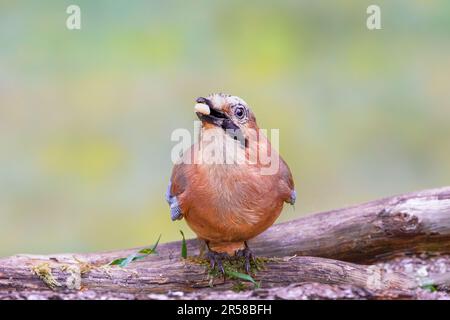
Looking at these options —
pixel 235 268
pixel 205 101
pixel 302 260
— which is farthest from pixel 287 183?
pixel 205 101

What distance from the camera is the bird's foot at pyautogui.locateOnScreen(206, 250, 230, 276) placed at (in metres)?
3.07

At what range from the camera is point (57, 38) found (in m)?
5.69

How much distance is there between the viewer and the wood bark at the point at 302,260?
2.85 metres

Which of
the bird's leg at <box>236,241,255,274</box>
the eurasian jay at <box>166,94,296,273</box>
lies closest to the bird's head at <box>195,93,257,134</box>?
the eurasian jay at <box>166,94,296,273</box>

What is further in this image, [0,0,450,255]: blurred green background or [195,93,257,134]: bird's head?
[0,0,450,255]: blurred green background

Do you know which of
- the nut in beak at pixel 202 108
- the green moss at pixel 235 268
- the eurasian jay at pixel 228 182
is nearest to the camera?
the nut in beak at pixel 202 108

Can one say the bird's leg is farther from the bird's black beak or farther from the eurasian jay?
the bird's black beak

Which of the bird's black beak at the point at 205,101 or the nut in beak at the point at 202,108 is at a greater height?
the bird's black beak at the point at 205,101

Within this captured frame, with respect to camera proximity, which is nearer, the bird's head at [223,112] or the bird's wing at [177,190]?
the bird's head at [223,112]

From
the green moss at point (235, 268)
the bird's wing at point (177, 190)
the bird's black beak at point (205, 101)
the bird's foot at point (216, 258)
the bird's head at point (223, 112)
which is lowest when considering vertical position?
the green moss at point (235, 268)

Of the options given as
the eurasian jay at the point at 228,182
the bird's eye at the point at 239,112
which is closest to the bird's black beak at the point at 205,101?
the eurasian jay at the point at 228,182

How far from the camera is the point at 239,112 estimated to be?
280 centimetres

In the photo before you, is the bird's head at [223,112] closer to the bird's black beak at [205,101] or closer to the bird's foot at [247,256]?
the bird's black beak at [205,101]
